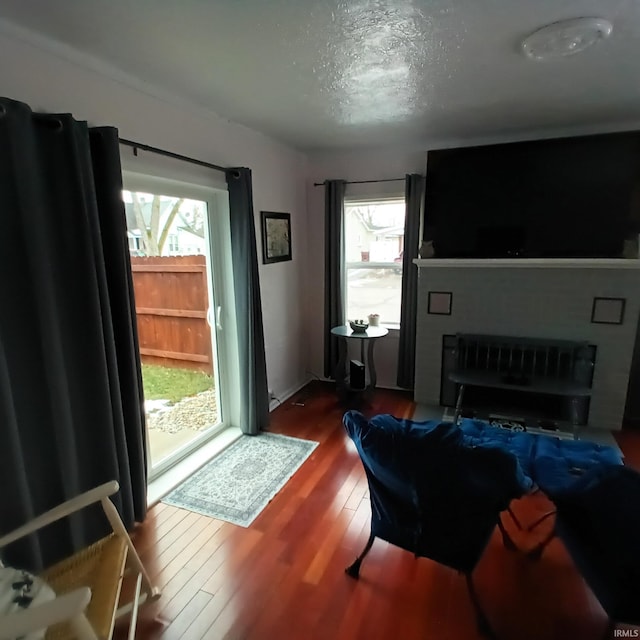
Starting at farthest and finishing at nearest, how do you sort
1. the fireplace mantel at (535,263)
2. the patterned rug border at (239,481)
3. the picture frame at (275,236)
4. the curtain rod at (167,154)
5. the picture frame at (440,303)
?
the picture frame at (440,303)
the picture frame at (275,236)
the fireplace mantel at (535,263)
the patterned rug border at (239,481)
the curtain rod at (167,154)

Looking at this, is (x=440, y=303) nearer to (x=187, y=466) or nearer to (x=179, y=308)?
(x=179, y=308)

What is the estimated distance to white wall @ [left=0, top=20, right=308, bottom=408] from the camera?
164cm

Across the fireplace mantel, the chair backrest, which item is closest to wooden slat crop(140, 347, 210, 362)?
the chair backrest

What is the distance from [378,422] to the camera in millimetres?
1577

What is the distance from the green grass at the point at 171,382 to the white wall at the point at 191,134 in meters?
0.68

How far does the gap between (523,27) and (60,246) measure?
2118 mm

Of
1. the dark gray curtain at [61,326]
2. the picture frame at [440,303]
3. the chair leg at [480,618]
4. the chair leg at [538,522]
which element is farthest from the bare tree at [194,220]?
the chair leg at [538,522]

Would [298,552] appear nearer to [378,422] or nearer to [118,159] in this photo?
[378,422]

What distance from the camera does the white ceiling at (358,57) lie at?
4.75 ft

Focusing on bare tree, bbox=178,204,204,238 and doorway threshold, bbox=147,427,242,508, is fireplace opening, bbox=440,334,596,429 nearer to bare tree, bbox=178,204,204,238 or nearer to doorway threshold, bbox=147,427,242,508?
doorway threshold, bbox=147,427,242,508

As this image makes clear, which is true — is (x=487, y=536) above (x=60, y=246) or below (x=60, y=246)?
below

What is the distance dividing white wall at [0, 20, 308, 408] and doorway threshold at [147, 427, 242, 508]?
711 millimetres

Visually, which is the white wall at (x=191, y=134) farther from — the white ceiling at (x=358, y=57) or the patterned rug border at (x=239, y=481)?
the patterned rug border at (x=239, y=481)

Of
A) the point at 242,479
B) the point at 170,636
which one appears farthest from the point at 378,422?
the point at 242,479
